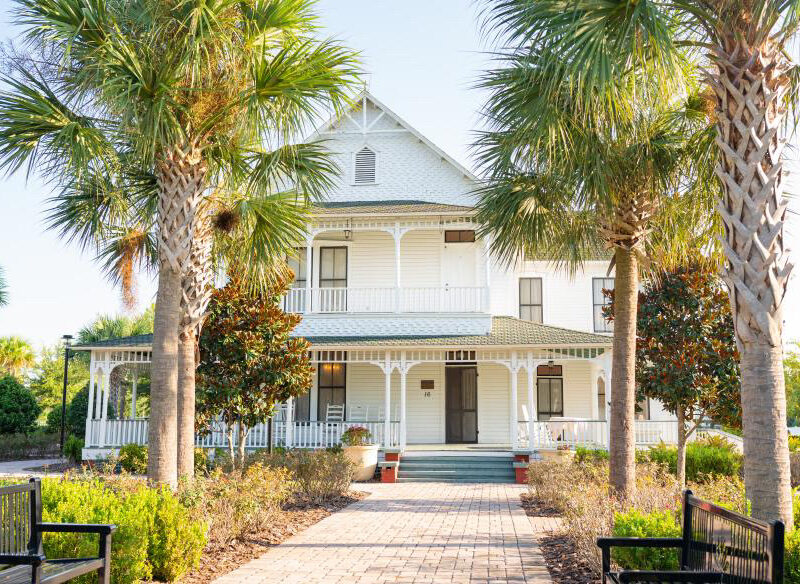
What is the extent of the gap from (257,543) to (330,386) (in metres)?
13.5

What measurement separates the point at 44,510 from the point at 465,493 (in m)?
9.55

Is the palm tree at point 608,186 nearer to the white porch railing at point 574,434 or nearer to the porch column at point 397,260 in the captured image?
the white porch railing at point 574,434

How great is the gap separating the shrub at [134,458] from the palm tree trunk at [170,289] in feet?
32.4

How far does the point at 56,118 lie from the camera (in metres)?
8.18

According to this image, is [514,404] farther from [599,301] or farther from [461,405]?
[599,301]

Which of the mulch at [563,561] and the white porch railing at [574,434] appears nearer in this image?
the mulch at [563,561]

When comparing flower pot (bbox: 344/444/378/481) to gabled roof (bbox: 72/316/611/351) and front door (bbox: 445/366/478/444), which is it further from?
front door (bbox: 445/366/478/444)

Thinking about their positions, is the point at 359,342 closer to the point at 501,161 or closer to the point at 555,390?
the point at 555,390

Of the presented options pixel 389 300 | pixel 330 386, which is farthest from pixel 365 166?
pixel 330 386

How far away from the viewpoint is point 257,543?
851 cm

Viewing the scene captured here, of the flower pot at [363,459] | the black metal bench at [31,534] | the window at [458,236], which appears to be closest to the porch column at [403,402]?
the flower pot at [363,459]

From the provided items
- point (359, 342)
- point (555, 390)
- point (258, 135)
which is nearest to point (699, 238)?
point (258, 135)

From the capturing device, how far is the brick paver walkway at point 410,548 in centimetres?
698

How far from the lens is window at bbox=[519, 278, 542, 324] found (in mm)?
23531
